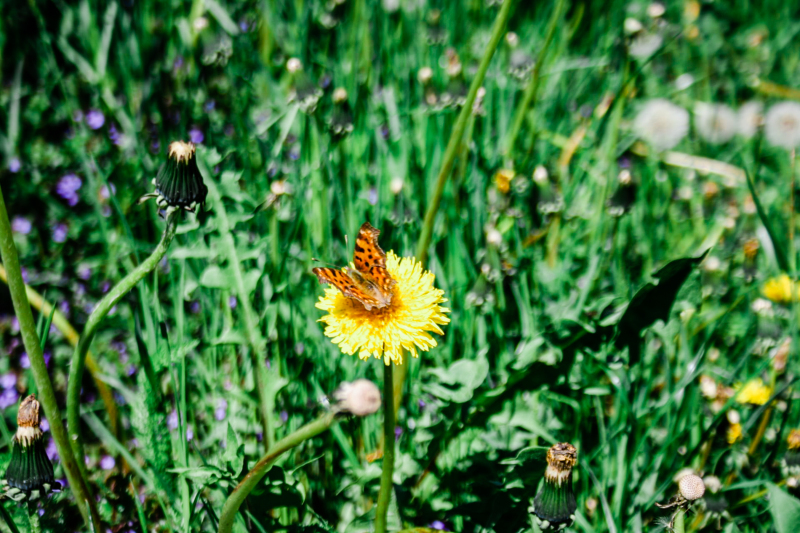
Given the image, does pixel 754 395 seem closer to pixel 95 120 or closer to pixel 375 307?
pixel 375 307

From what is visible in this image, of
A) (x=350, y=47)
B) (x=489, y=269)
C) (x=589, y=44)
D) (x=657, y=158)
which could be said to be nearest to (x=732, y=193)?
(x=657, y=158)

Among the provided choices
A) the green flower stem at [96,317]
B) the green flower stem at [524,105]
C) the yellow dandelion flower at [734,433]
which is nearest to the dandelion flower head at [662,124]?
the green flower stem at [524,105]

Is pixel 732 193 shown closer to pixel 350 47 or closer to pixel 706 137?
pixel 706 137

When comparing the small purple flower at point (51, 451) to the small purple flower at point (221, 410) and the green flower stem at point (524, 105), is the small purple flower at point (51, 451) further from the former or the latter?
the green flower stem at point (524, 105)

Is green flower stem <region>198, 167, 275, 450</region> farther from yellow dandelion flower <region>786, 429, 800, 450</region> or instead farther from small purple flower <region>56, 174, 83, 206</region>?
yellow dandelion flower <region>786, 429, 800, 450</region>

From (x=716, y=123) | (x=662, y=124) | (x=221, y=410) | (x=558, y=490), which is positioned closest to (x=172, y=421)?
(x=221, y=410)

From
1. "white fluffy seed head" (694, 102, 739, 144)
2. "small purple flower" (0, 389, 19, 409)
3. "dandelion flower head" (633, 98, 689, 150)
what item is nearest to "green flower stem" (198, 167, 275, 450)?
"small purple flower" (0, 389, 19, 409)

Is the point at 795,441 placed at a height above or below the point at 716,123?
below
